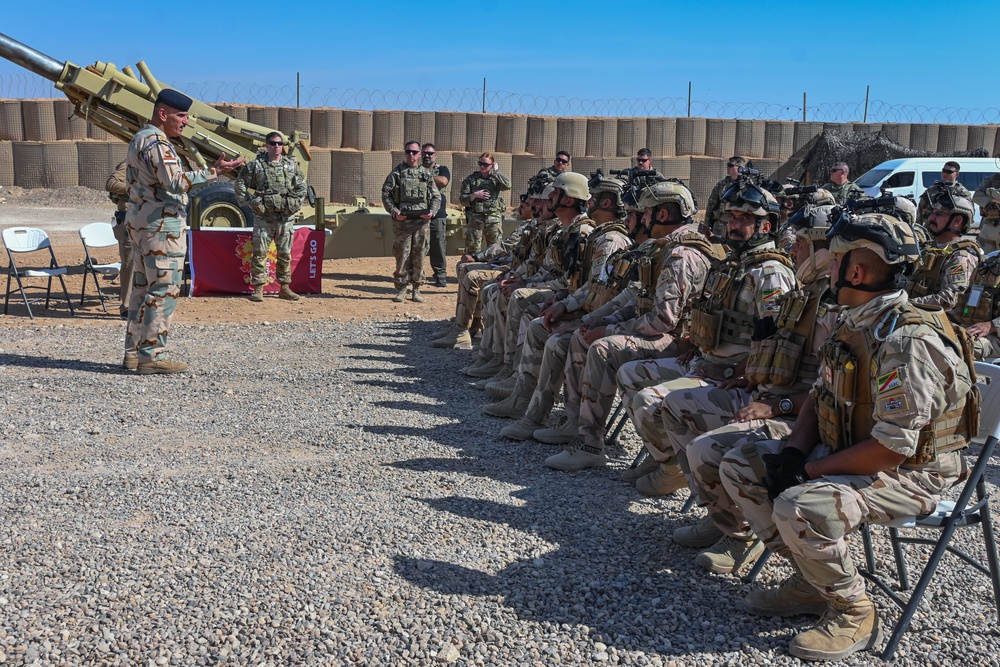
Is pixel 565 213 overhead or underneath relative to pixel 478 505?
overhead

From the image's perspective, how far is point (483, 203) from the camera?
1284 centimetres

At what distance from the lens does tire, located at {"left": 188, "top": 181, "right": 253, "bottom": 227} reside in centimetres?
1208

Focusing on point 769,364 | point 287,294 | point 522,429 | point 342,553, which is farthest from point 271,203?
point 769,364

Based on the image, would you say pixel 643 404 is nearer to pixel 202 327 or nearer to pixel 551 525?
pixel 551 525

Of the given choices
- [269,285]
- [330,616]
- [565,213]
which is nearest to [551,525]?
[330,616]

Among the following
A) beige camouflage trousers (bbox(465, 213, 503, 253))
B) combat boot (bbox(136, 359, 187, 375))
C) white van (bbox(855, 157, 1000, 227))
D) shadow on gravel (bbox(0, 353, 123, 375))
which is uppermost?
white van (bbox(855, 157, 1000, 227))

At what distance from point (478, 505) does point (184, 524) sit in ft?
4.50

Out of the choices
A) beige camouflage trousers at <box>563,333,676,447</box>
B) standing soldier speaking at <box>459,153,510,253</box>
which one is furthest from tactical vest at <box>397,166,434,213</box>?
beige camouflage trousers at <box>563,333,676,447</box>

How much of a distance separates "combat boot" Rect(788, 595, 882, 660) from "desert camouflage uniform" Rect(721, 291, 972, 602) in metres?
0.06

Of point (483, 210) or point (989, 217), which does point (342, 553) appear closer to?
point (989, 217)

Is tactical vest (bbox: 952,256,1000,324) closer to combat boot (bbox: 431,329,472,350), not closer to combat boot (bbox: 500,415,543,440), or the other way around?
combat boot (bbox: 500,415,543,440)

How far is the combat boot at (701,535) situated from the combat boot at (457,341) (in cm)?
503

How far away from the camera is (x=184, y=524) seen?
425 centimetres

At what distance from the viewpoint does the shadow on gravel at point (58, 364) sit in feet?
24.7
